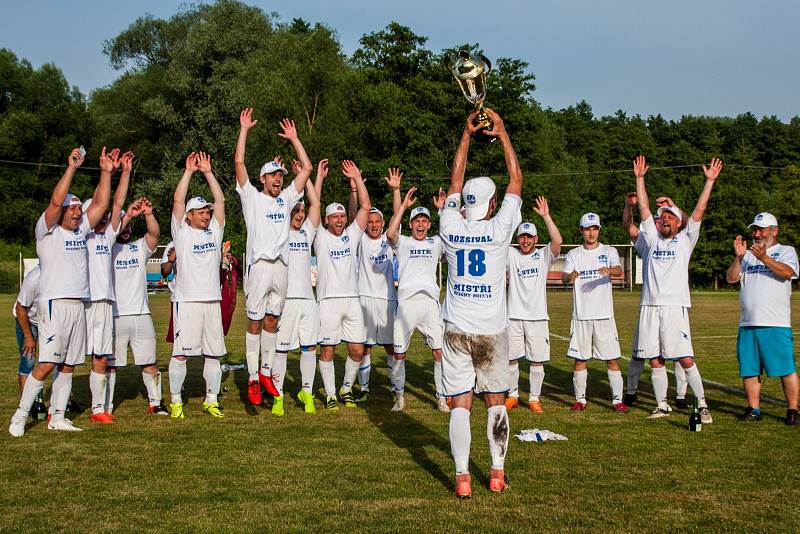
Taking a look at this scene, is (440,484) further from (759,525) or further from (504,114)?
(504,114)

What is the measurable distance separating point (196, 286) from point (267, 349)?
4.97 feet

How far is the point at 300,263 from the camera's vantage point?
1199 centimetres

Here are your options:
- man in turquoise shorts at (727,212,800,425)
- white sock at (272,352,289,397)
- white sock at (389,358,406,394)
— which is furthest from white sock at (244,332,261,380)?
man in turquoise shorts at (727,212,800,425)

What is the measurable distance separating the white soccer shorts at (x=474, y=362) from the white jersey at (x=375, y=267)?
5132 mm

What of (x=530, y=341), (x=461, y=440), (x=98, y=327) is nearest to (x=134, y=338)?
(x=98, y=327)

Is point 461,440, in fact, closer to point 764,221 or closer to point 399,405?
point 399,405

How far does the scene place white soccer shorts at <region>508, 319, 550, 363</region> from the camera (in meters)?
12.0

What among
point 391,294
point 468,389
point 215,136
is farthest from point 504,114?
point 468,389

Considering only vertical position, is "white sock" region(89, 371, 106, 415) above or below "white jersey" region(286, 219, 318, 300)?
below

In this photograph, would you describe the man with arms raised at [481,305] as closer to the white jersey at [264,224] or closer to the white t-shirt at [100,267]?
the white jersey at [264,224]

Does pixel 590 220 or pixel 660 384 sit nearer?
pixel 660 384

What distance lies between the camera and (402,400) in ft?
38.9

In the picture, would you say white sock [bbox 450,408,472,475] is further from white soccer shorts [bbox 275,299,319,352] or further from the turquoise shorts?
the turquoise shorts

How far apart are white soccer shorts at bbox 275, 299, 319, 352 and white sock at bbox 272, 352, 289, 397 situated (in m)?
0.23
